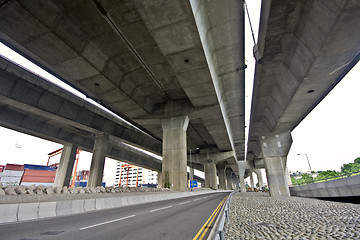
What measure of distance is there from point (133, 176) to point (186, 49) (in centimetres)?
16816

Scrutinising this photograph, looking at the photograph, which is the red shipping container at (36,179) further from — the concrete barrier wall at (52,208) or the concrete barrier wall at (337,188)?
the concrete barrier wall at (337,188)

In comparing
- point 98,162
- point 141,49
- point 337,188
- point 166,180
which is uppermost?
point 141,49

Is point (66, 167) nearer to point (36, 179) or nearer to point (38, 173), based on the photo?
point (36, 179)

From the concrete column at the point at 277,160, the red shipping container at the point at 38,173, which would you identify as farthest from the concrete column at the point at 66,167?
the red shipping container at the point at 38,173

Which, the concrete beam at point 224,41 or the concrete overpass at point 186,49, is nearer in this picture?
the concrete overpass at point 186,49

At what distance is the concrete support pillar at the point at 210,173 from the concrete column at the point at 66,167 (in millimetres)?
31415

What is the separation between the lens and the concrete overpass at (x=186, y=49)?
31.6ft

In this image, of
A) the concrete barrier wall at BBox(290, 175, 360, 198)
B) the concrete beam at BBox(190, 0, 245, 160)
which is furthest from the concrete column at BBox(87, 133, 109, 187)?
the concrete barrier wall at BBox(290, 175, 360, 198)

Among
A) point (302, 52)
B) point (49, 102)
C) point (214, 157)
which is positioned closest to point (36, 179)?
point (214, 157)

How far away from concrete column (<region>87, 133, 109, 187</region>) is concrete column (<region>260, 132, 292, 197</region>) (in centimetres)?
2548

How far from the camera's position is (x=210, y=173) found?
4816 cm

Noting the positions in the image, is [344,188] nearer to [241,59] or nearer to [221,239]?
[241,59]

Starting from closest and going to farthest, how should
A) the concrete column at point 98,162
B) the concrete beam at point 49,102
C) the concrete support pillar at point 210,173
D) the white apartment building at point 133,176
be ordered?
the concrete beam at point 49,102
the concrete column at point 98,162
the concrete support pillar at point 210,173
the white apartment building at point 133,176

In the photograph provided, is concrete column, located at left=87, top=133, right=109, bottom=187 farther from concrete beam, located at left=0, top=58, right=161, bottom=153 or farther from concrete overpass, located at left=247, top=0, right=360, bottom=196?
concrete overpass, located at left=247, top=0, right=360, bottom=196
